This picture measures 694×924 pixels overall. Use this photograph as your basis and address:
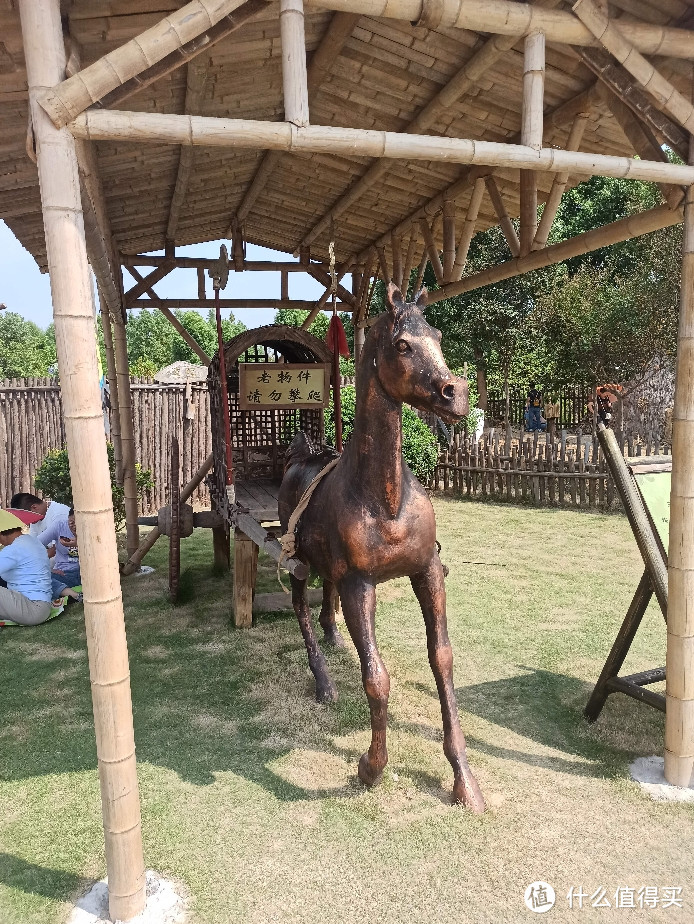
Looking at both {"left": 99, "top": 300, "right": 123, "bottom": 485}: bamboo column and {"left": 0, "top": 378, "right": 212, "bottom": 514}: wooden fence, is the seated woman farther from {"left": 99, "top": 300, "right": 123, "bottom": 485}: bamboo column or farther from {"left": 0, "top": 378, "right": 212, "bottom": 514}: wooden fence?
{"left": 0, "top": 378, "right": 212, "bottom": 514}: wooden fence

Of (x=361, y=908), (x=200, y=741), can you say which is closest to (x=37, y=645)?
(x=200, y=741)

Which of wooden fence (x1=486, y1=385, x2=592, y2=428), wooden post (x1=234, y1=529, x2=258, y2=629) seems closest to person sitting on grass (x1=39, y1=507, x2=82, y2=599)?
wooden post (x1=234, y1=529, x2=258, y2=629)

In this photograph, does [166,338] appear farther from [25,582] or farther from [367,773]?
[367,773]

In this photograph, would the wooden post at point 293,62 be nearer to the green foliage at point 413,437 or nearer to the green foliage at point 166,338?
the green foliage at point 413,437

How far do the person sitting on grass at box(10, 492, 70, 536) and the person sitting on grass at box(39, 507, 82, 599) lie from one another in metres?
0.09

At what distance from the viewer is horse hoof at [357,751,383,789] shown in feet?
10.4

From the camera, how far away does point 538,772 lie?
10.8 ft

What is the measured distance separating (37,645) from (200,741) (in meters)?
2.20

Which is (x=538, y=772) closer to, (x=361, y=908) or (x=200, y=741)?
(x=361, y=908)

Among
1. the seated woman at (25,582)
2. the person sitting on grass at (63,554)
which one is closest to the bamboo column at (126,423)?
the person sitting on grass at (63,554)

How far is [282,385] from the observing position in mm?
6246

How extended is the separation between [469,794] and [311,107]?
410 cm

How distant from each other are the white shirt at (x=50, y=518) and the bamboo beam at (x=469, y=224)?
15.8 ft

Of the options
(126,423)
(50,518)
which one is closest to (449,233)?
(126,423)
